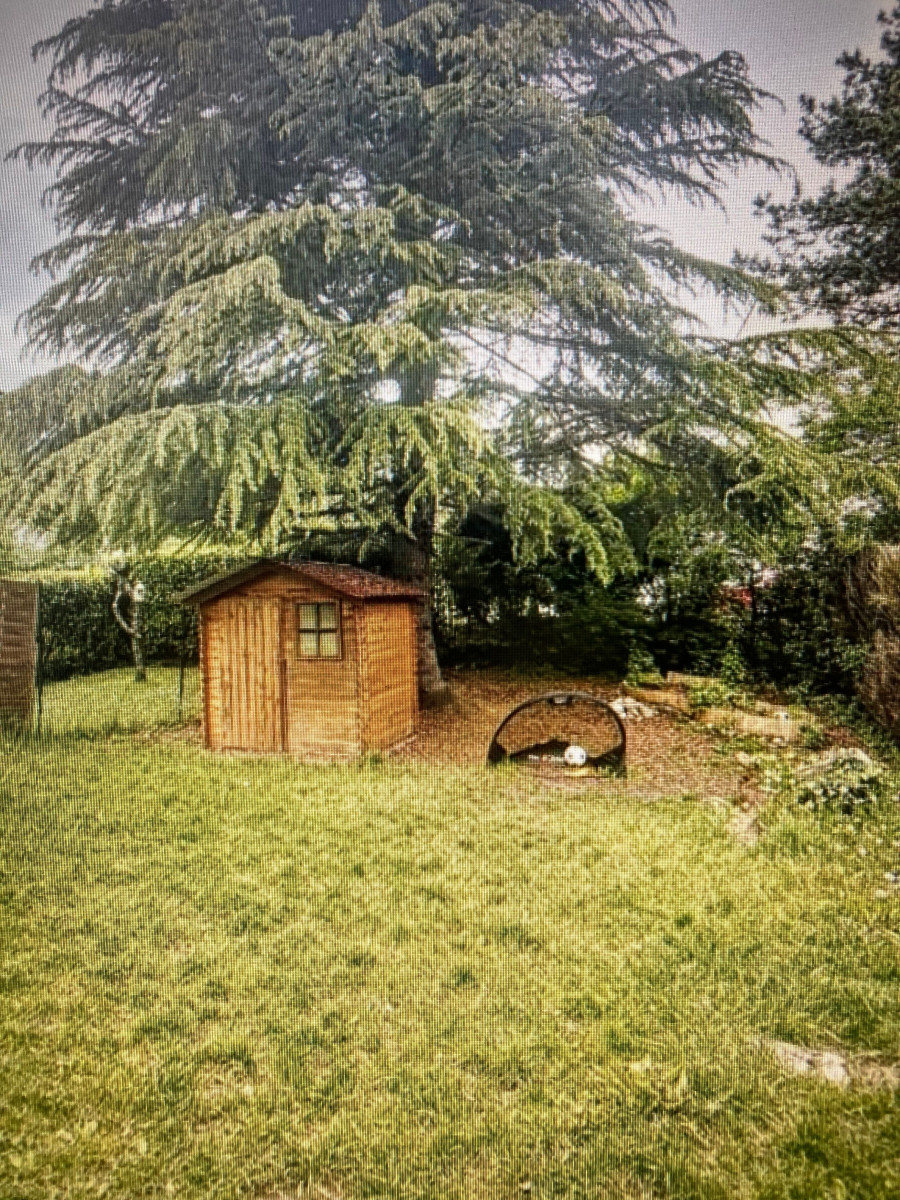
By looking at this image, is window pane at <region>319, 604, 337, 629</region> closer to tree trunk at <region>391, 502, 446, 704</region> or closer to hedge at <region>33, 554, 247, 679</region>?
hedge at <region>33, 554, 247, 679</region>

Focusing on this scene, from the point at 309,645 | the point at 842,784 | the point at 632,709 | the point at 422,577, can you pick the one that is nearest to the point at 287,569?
the point at 309,645

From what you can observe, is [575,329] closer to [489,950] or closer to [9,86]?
[9,86]

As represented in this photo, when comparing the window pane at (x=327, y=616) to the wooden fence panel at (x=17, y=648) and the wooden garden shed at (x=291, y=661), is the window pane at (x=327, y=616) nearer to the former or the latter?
the wooden garden shed at (x=291, y=661)

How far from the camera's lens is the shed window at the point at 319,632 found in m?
2.48

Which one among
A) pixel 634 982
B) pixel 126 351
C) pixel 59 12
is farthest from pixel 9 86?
pixel 634 982

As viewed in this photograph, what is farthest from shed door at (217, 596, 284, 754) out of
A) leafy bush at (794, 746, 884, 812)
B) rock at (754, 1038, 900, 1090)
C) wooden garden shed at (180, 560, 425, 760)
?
rock at (754, 1038, 900, 1090)

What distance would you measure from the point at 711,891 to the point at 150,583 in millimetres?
2170

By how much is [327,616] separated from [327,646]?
0.40 ft

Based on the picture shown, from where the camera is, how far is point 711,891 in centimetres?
140

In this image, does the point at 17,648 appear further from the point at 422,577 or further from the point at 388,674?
the point at 422,577

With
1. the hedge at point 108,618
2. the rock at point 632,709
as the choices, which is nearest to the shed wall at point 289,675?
the hedge at point 108,618

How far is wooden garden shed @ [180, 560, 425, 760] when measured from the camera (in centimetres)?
247

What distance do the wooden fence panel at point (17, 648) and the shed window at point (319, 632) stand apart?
910 millimetres

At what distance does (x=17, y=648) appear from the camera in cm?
184
